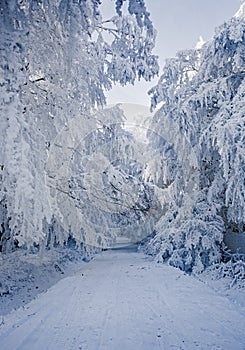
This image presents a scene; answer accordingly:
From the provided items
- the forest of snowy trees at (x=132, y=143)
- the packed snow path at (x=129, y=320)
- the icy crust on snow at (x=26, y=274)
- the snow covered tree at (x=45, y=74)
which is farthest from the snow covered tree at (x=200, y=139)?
the icy crust on snow at (x=26, y=274)

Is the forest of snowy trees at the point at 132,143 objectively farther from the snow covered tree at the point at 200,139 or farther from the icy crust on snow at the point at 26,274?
the icy crust on snow at the point at 26,274

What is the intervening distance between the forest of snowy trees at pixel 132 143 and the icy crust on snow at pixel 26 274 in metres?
1.05

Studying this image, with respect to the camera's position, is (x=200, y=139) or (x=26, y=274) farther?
(x=26, y=274)

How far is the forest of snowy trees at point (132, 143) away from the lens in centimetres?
703

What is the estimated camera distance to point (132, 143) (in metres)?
11.4

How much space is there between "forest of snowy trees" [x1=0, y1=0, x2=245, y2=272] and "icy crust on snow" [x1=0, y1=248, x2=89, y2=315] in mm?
1050

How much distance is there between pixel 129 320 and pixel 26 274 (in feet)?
18.1

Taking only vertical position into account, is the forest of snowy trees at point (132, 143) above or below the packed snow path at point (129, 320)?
above

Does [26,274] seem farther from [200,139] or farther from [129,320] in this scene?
[200,139]

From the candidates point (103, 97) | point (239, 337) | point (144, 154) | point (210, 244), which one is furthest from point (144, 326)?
point (144, 154)

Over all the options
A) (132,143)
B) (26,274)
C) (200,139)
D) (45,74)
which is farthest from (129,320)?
(132,143)

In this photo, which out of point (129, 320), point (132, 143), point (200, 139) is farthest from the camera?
point (132, 143)

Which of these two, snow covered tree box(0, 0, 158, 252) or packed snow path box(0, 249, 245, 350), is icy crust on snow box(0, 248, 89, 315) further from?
snow covered tree box(0, 0, 158, 252)

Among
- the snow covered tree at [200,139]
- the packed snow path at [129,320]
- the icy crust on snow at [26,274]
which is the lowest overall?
the packed snow path at [129,320]
